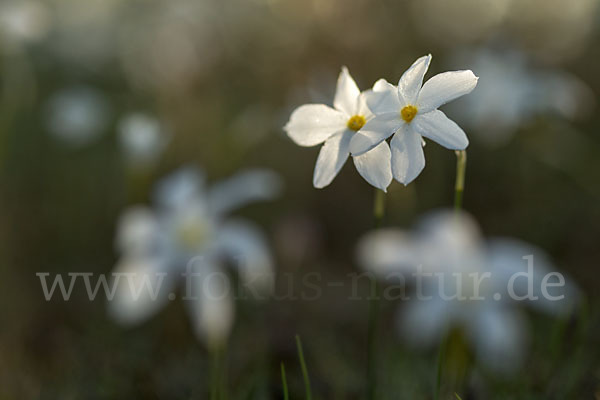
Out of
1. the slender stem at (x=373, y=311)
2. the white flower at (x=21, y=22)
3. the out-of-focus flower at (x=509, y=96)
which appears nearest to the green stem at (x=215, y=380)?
the slender stem at (x=373, y=311)

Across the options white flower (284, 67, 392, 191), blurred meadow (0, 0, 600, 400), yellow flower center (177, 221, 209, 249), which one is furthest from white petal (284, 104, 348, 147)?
yellow flower center (177, 221, 209, 249)

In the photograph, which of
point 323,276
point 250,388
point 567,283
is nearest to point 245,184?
point 250,388

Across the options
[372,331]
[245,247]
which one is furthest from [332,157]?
[245,247]

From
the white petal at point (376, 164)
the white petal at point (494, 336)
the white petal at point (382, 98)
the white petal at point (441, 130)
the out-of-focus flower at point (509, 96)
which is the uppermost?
the out-of-focus flower at point (509, 96)

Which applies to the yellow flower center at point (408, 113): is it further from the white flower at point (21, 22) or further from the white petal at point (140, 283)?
the white flower at point (21, 22)

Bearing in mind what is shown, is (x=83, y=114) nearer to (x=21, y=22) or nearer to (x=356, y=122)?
(x=21, y=22)
